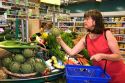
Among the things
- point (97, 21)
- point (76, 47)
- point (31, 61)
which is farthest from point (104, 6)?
point (31, 61)

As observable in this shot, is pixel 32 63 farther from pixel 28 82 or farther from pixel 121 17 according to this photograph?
pixel 121 17

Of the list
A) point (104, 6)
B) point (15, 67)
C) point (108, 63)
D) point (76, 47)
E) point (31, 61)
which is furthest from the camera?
point (104, 6)

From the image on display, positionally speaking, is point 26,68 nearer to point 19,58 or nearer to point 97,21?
point 19,58

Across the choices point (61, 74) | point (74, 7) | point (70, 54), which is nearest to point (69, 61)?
point (70, 54)

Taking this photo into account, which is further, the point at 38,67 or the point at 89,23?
the point at 89,23

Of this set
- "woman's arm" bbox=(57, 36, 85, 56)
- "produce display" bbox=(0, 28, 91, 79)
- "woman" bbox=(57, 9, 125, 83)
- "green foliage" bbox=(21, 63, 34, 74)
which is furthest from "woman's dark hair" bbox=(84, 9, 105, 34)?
"green foliage" bbox=(21, 63, 34, 74)

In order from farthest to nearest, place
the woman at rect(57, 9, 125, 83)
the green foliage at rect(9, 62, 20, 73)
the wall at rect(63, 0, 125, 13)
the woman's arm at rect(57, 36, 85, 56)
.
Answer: the wall at rect(63, 0, 125, 13) → the woman's arm at rect(57, 36, 85, 56) → the woman at rect(57, 9, 125, 83) → the green foliage at rect(9, 62, 20, 73)

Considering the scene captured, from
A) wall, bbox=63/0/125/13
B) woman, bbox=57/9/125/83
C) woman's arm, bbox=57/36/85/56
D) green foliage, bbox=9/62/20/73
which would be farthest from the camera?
wall, bbox=63/0/125/13

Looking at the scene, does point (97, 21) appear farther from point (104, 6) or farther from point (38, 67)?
point (104, 6)

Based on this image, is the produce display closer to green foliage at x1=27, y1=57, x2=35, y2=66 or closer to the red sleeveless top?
green foliage at x1=27, y1=57, x2=35, y2=66

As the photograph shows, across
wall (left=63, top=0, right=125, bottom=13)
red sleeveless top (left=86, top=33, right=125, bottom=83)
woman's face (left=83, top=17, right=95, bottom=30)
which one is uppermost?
wall (left=63, top=0, right=125, bottom=13)

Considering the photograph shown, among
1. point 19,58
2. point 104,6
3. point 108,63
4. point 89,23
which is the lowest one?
point 108,63

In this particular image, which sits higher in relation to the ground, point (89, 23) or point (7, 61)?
point (89, 23)

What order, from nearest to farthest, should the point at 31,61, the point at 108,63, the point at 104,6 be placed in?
1. the point at 31,61
2. the point at 108,63
3. the point at 104,6
